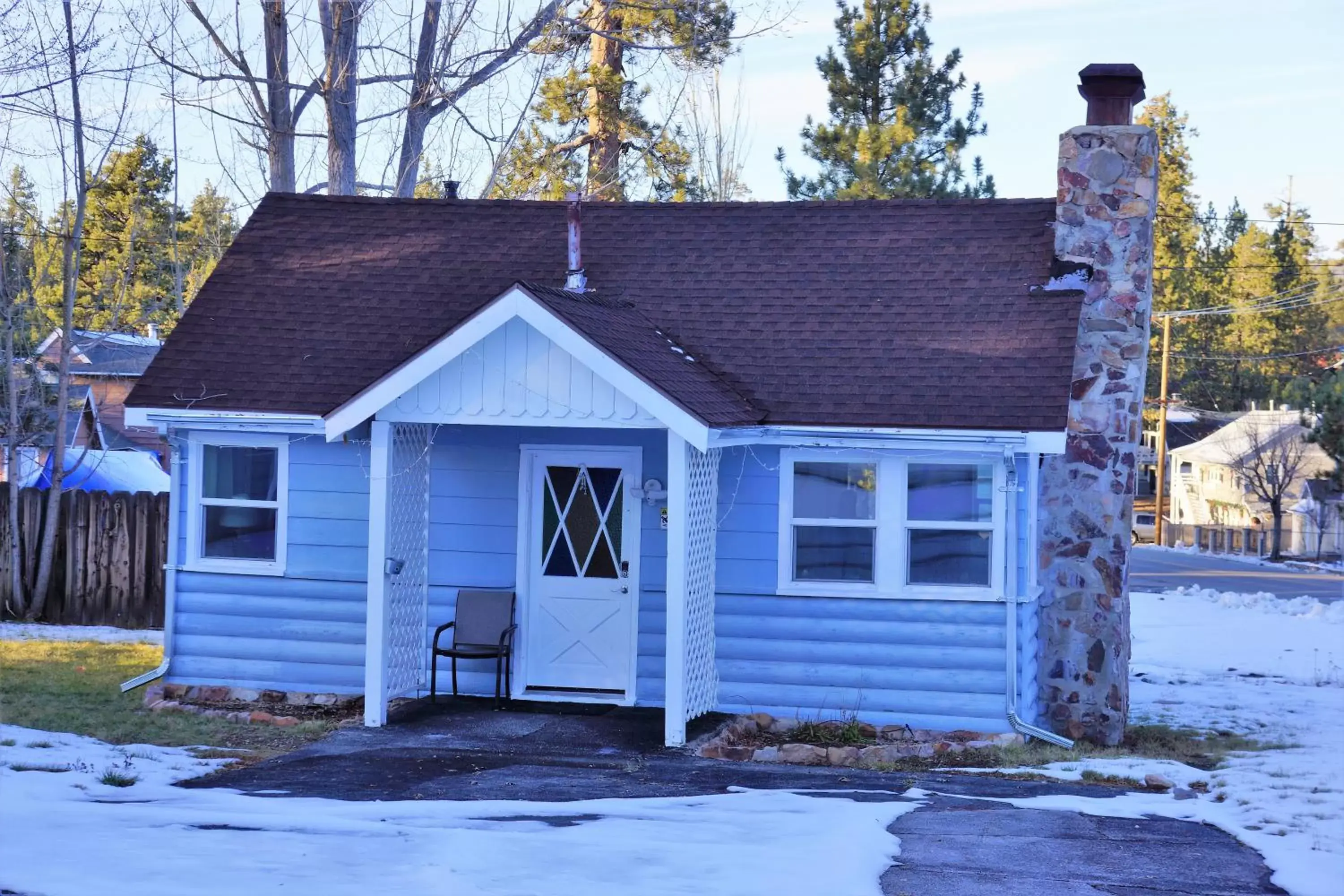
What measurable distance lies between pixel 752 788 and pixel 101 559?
1156cm

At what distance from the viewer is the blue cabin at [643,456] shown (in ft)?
37.0

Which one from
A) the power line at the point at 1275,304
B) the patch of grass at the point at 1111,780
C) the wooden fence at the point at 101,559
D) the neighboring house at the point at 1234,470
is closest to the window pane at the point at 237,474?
the wooden fence at the point at 101,559

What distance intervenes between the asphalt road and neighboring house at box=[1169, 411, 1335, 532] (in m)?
7.99

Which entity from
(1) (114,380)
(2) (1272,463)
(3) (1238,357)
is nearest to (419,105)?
(1) (114,380)

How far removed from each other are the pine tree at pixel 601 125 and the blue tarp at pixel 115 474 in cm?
809

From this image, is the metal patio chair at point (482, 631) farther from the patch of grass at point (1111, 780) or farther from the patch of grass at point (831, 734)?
the patch of grass at point (1111, 780)

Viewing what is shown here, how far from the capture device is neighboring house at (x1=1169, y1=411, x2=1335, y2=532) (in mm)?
54750

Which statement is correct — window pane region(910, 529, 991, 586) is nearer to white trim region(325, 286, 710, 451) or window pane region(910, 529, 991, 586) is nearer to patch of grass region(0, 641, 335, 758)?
white trim region(325, 286, 710, 451)

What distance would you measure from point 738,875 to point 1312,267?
70.1m

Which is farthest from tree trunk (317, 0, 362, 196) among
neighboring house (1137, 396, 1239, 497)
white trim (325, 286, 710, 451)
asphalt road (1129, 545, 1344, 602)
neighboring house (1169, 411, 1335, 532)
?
neighboring house (1137, 396, 1239, 497)

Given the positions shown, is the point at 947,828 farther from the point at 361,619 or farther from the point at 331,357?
the point at 331,357

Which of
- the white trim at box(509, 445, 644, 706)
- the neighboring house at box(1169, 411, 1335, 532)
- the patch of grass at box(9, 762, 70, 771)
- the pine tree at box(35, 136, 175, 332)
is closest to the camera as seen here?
the patch of grass at box(9, 762, 70, 771)

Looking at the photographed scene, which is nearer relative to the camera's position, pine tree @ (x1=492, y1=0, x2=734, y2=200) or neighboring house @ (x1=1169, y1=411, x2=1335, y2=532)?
pine tree @ (x1=492, y1=0, x2=734, y2=200)

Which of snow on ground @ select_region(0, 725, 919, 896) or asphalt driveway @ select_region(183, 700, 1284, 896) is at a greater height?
snow on ground @ select_region(0, 725, 919, 896)
